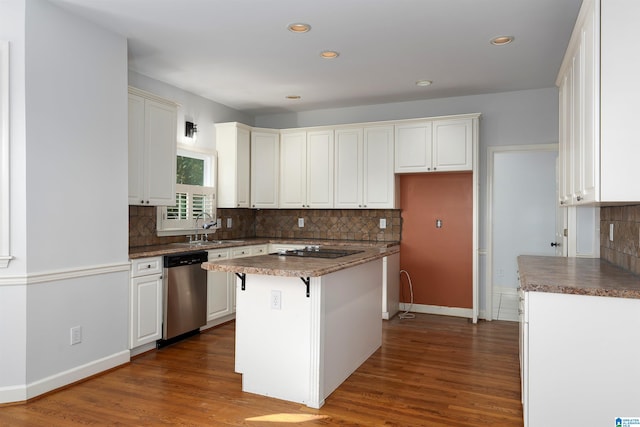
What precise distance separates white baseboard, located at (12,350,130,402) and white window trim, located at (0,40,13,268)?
2.83 feet

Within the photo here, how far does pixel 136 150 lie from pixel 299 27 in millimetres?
1875

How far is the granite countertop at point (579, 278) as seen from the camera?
2.23m

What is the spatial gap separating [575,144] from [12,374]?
4008 mm

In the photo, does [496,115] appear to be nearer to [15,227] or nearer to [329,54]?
[329,54]

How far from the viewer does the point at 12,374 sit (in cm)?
299

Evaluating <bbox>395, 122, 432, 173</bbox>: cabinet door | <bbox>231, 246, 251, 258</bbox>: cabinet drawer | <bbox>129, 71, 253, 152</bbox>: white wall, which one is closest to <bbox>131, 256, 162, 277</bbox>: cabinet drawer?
<bbox>231, 246, 251, 258</bbox>: cabinet drawer

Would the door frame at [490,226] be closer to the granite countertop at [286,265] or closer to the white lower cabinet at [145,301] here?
the granite countertop at [286,265]

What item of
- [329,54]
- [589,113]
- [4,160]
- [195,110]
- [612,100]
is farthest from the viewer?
[195,110]

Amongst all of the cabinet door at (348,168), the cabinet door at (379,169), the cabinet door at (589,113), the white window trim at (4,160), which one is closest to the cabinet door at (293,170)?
the cabinet door at (348,168)

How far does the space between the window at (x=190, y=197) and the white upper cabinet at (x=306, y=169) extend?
1.01 meters

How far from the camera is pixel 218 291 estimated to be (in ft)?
16.4

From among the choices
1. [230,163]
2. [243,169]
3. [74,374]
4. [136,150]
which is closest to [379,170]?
[243,169]

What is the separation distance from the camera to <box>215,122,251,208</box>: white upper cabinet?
18.9ft

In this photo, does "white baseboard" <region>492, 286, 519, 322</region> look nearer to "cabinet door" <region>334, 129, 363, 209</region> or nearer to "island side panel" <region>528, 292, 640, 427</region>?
"cabinet door" <region>334, 129, 363, 209</region>
